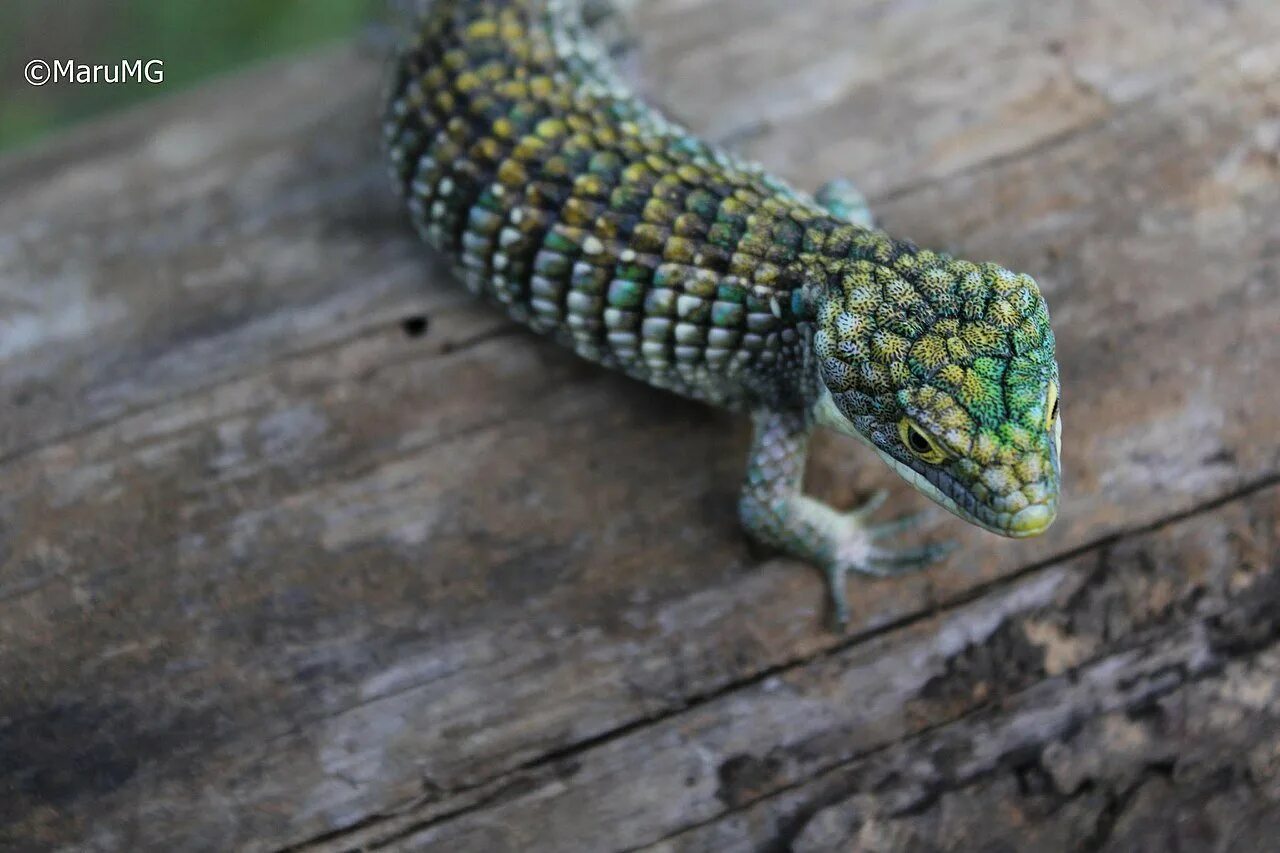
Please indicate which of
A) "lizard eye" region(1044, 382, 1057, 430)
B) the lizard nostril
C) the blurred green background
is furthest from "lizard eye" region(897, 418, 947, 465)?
the blurred green background

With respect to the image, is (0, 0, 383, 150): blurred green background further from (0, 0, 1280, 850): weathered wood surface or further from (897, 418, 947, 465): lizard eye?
(897, 418, 947, 465): lizard eye

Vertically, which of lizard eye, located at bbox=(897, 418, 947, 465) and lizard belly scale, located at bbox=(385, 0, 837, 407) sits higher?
lizard belly scale, located at bbox=(385, 0, 837, 407)

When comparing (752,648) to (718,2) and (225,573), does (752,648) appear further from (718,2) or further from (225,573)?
(718,2)

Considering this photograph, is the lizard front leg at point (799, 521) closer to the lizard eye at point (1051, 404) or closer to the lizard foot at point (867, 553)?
the lizard foot at point (867, 553)

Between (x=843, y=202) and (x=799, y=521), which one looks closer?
(x=799, y=521)

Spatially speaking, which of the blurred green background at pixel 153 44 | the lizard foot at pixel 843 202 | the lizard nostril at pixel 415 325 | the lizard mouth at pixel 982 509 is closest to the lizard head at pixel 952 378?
the lizard mouth at pixel 982 509

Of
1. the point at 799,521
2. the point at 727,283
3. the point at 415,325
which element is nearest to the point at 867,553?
the point at 799,521

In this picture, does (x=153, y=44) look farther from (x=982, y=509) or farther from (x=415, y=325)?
(x=982, y=509)
